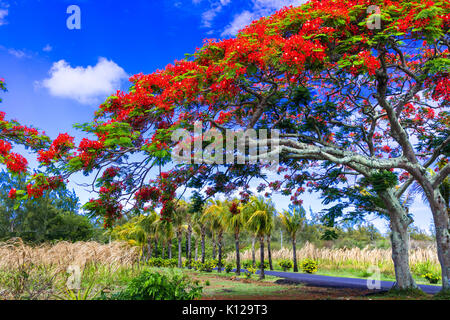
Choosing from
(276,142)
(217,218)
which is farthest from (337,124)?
(217,218)

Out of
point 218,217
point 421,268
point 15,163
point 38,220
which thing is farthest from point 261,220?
point 38,220

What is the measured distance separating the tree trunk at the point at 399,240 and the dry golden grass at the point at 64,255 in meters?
9.90

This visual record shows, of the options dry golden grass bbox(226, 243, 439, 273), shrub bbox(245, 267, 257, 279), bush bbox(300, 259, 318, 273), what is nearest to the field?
shrub bbox(245, 267, 257, 279)

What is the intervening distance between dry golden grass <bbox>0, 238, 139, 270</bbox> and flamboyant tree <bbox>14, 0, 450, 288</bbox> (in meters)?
1.78

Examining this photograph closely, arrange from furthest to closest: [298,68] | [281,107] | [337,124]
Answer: [337,124] → [281,107] → [298,68]

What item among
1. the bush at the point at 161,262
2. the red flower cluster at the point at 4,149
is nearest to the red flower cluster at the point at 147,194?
the red flower cluster at the point at 4,149

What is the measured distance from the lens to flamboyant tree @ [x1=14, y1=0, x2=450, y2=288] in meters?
8.16

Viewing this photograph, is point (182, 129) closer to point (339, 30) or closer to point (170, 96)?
point (170, 96)

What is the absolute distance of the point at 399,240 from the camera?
12.6m

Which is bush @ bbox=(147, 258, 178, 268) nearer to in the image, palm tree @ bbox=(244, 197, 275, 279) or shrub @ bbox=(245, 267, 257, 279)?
shrub @ bbox=(245, 267, 257, 279)

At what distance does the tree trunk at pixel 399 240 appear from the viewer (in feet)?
40.5

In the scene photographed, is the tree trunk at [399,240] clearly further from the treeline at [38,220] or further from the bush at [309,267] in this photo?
the treeline at [38,220]

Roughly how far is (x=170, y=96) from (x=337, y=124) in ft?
24.5

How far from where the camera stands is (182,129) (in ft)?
29.7
